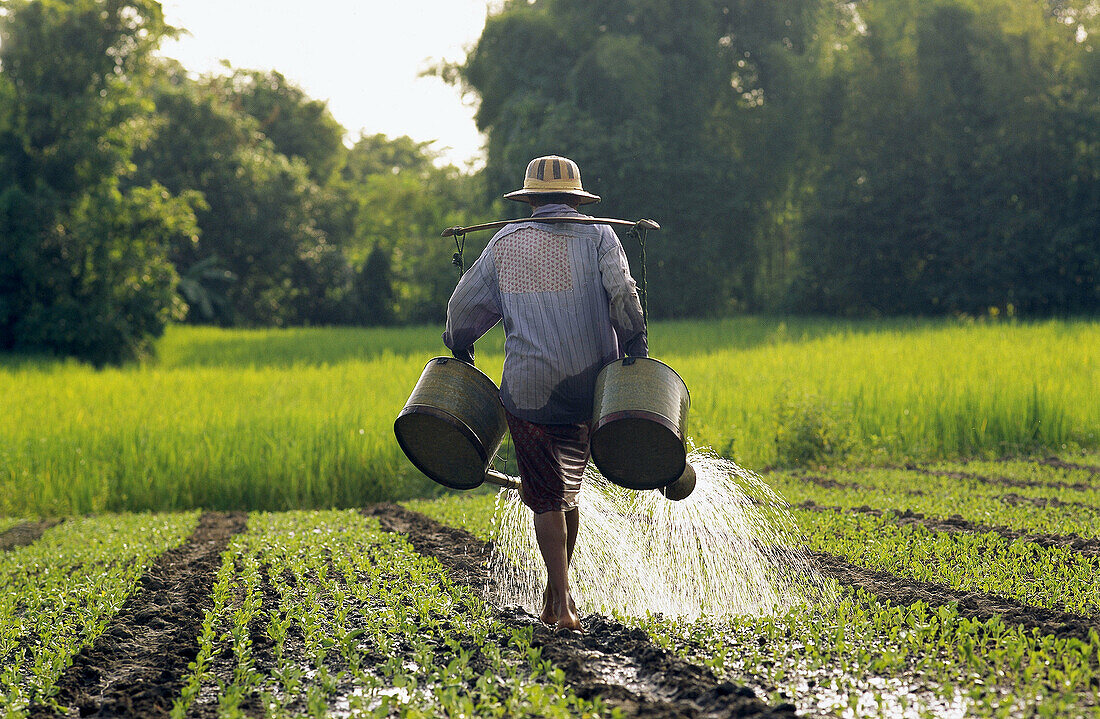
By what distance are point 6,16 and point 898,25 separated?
2221 centimetres

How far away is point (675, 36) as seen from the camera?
28.3 m

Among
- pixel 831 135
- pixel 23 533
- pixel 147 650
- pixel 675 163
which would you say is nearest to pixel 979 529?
pixel 147 650

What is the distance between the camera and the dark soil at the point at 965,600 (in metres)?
3.79

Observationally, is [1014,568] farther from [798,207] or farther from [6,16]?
[798,207]

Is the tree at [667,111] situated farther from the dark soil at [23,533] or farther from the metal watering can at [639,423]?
the metal watering can at [639,423]

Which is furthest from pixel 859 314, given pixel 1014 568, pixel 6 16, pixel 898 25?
pixel 1014 568

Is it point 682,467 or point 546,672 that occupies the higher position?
point 682,467

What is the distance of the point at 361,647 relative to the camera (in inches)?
150

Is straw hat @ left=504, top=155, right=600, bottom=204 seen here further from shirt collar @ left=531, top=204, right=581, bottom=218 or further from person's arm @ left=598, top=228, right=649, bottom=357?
person's arm @ left=598, top=228, right=649, bottom=357

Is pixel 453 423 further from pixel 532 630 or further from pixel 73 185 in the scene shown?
pixel 73 185

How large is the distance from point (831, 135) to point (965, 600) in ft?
87.2

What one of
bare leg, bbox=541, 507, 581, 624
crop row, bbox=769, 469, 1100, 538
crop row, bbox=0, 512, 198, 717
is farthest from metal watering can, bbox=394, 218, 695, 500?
crop row, bbox=769, 469, 1100, 538

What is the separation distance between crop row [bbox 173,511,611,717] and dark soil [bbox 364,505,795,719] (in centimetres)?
9

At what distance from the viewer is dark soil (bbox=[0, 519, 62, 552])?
698cm
